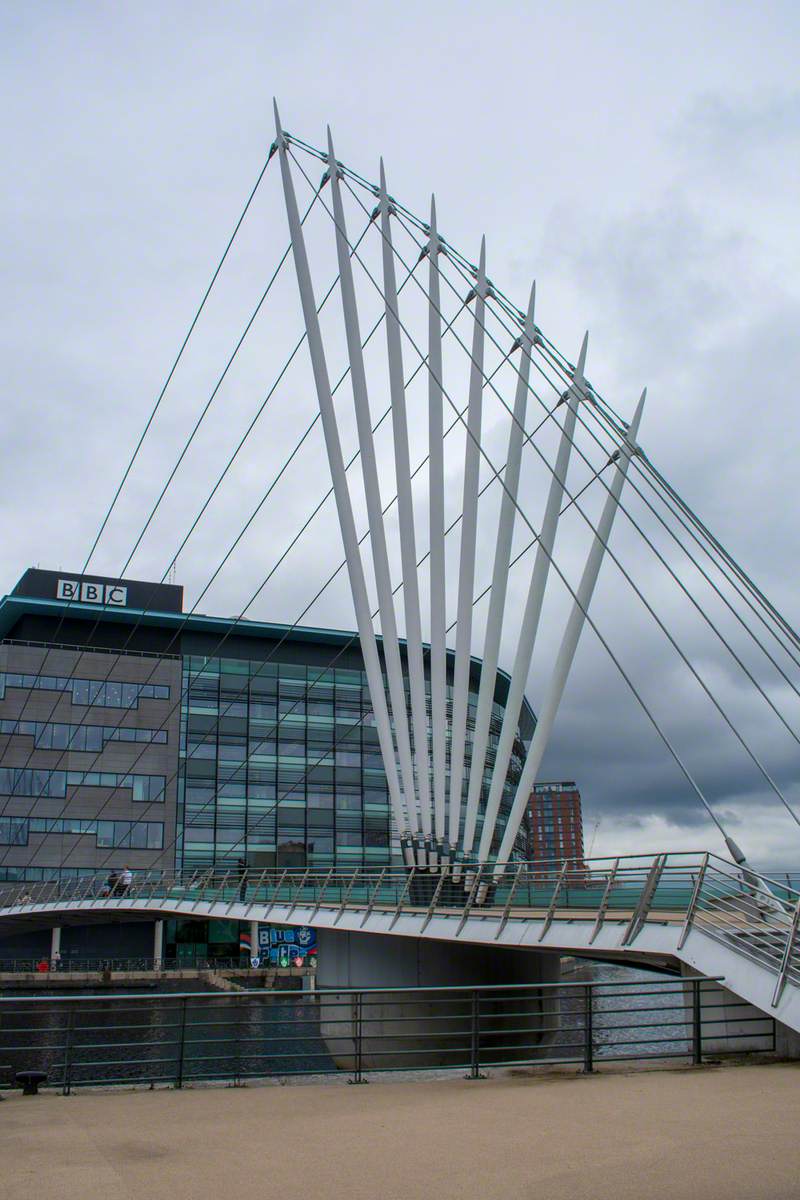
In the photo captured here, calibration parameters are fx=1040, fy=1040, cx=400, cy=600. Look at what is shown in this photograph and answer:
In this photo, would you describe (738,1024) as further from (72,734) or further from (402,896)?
(72,734)

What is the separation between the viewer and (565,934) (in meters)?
18.5

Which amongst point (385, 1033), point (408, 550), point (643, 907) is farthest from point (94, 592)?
point (643, 907)

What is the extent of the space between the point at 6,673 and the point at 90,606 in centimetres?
766

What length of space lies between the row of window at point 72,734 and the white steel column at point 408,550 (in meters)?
43.4

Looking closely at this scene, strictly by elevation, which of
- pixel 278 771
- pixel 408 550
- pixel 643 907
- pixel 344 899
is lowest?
pixel 344 899

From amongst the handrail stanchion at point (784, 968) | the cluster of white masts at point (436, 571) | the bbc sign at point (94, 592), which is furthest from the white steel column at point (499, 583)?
the bbc sign at point (94, 592)

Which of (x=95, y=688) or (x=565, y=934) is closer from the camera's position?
(x=565, y=934)

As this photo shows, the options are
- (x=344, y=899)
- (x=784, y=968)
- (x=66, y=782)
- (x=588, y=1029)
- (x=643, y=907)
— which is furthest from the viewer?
(x=66, y=782)

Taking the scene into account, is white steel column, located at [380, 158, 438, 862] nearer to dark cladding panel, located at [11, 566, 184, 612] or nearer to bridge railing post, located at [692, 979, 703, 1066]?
bridge railing post, located at [692, 979, 703, 1066]

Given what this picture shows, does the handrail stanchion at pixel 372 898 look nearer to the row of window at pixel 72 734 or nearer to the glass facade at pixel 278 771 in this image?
the row of window at pixel 72 734

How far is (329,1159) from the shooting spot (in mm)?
7309

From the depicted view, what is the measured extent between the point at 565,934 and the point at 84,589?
219ft

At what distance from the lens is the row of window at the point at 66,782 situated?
7069 centimetres

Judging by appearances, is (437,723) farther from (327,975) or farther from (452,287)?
(452,287)
